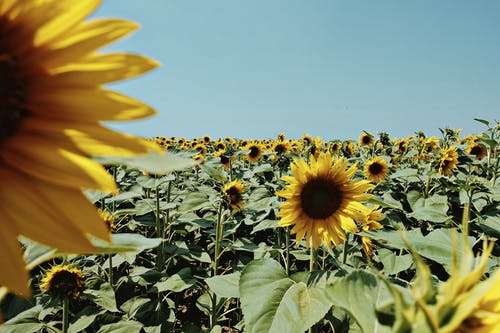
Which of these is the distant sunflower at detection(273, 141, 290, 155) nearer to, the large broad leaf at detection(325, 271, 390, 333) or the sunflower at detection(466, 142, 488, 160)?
the sunflower at detection(466, 142, 488, 160)

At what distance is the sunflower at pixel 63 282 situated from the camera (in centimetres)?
249

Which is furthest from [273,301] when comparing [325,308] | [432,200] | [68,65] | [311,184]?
[432,200]

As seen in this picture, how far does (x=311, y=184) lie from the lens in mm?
2941

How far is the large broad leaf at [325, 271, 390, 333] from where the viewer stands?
88 centimetres

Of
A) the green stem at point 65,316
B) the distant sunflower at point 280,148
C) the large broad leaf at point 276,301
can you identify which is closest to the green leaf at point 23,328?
the green stem at point 65,316

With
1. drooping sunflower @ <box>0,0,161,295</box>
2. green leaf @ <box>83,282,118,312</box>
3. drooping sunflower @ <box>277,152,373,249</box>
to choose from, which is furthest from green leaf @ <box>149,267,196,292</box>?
drooping sunflower @ <box>0,0,161,295</box>

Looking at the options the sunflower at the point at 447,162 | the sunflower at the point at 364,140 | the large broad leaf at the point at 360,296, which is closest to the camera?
the large broad leaf at the point at 360,296

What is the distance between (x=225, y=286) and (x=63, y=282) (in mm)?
1068

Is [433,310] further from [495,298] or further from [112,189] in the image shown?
[112,189]

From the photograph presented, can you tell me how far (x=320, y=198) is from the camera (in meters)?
2.95

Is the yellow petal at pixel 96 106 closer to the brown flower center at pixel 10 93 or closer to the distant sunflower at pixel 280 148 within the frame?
the brown flower center at pixel 10 93

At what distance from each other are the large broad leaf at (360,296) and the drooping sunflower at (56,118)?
0.59 m

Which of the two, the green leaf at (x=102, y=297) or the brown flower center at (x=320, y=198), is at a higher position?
the brown flower center at (x=320, y=198)

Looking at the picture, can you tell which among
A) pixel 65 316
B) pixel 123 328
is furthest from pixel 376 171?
pixel 65 316
